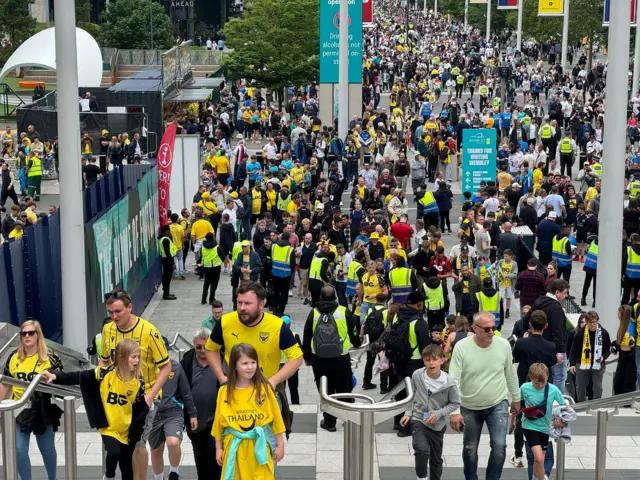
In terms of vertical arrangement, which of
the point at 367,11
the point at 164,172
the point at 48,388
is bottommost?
the point at 48,388

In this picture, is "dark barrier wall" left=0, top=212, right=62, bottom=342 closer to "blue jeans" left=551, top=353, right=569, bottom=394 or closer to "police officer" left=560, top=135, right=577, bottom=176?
"blue jeans" left=551, top=353, right=569, bottom=394

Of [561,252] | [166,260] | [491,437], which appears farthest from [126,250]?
[491,437]

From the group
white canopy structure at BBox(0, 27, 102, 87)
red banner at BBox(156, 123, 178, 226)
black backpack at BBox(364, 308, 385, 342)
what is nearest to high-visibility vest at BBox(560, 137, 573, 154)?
red banner at BBox(156, 123, 178, 226)

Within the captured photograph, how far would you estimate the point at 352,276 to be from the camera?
19328 millimetres

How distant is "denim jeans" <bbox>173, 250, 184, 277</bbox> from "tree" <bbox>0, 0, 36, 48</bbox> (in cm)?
4729

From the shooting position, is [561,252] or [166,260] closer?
[561,252]

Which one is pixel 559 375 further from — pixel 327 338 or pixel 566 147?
pixel 566 147

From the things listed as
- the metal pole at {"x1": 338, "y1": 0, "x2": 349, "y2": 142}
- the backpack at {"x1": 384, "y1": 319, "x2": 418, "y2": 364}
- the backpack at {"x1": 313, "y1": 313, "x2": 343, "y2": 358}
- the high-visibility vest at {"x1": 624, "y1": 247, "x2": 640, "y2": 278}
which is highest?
the metal pole at {"x1": 338, "y1": 0, "x2": 349, "y2": 142}

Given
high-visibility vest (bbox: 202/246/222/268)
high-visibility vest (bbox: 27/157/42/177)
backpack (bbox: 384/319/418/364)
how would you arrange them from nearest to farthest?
backpack (bbox: 384/319/418/364)
high-visibility vest (bbox: 202/246/222/268)
high-visibility vest (bbox: 27/157/42/177)

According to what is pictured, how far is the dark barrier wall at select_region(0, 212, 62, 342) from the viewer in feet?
48.1

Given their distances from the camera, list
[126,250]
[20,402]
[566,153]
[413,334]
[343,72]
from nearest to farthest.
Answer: [20,402], [413,334], [126,250], [566,153], [343,72]

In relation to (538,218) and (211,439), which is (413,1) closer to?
(538,218)

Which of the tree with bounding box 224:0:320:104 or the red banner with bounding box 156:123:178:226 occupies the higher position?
the tree with bounding box 224:0:320:104

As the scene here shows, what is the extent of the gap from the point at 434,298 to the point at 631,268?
471cm
